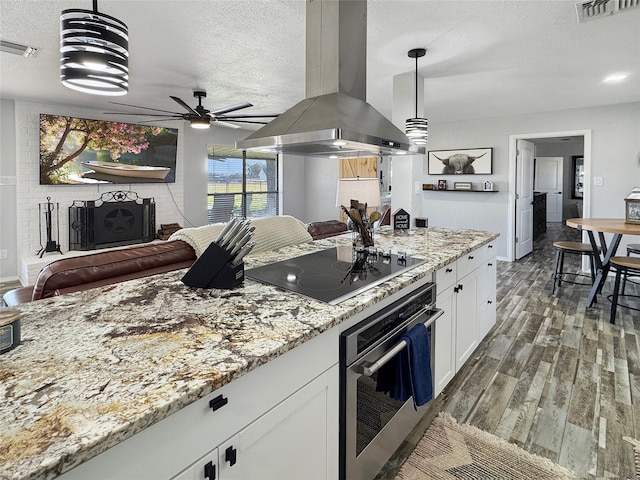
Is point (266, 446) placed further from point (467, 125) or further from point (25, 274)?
point (467, 125)

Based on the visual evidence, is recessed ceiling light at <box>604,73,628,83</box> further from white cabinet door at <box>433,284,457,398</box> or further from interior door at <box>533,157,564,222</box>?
interior door at <box>533,157,564,222</box>

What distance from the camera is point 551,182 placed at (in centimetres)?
1094

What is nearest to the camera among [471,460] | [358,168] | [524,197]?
[471,460]

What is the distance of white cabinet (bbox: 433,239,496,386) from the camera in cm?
206

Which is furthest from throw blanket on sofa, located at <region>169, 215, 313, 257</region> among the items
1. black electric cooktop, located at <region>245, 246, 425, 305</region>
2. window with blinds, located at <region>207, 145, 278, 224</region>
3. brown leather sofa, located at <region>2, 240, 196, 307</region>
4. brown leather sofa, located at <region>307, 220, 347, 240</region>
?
window with blinds, located at <region>207, 145, 278, 224</region>

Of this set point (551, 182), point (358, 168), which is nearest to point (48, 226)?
point (358, 168)

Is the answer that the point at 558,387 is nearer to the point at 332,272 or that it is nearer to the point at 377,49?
the point at 332,272

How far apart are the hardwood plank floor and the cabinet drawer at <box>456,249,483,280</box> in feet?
2.33

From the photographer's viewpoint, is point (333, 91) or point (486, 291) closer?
point (333, 91)

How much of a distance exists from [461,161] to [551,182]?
626 centimetres

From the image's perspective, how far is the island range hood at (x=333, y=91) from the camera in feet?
5.95

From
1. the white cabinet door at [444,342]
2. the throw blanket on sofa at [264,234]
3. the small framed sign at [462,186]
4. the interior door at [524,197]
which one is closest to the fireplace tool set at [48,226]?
the throw blanket on sofa at [264,234]

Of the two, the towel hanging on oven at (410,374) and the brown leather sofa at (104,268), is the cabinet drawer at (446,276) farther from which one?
the brown leather sofa at (104,268)

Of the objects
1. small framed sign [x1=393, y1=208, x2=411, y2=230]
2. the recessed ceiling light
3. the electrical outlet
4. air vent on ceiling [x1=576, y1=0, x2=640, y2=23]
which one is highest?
the recessed ceiling light
